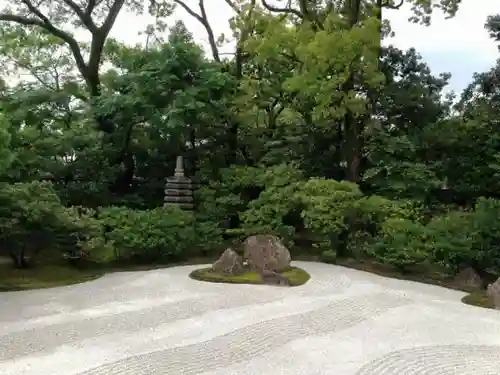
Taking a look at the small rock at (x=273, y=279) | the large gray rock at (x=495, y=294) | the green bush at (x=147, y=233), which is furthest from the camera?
the green bush at (x=147, y=233)

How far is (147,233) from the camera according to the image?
1102cm

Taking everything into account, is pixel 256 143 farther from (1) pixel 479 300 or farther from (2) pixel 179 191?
(1) pixel 479 300

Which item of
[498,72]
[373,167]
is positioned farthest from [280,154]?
[498,72]

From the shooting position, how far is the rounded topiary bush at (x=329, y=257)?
39.3 feet

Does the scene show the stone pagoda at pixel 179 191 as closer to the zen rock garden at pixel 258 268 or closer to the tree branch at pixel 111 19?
the zen rock garden at pixel 258 268

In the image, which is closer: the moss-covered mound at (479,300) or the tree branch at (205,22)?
the moss-covered mound at (479,300)

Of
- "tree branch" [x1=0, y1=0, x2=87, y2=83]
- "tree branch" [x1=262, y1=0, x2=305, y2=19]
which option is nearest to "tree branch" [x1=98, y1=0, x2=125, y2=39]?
"tree branch" [x1=0, y1=0, x2=87, y2=83]

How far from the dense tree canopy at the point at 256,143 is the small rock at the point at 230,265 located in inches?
73.2

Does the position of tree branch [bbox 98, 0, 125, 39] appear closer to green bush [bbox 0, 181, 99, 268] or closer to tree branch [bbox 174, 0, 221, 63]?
tree branch [bbox 174, 0, 221, 63]

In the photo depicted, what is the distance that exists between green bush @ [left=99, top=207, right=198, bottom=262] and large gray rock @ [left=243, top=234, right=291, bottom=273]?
1.97 metres

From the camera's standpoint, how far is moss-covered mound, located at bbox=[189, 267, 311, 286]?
364 inches

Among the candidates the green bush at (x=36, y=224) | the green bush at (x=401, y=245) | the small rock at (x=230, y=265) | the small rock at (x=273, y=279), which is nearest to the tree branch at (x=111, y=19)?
the green bush at (x=36, y=224)

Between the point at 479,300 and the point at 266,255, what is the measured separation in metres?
4.07

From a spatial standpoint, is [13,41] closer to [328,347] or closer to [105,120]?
[105,120]
